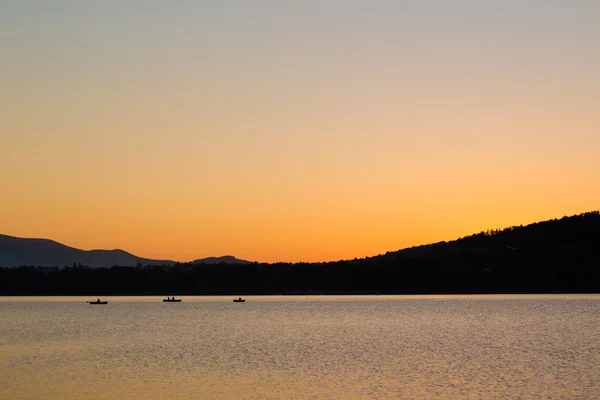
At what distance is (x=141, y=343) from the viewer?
114 meters

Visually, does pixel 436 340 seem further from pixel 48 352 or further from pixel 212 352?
pixel 48 352

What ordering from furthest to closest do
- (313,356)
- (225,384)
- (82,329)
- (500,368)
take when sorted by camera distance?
(82,329)
(313,356)
(500,368)
(225,384)

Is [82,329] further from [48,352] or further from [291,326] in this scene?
[48,352]

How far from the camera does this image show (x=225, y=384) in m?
67.4

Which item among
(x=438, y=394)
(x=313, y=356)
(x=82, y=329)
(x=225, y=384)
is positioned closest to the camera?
(x=438, y=394)

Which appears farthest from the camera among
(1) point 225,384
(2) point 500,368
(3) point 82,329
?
(3) point 82,329

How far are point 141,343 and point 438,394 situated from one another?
62.2m

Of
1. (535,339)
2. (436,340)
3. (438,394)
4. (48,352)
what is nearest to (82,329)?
(48,352)

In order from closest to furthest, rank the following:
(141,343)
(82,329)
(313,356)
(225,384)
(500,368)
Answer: (225,384)
(500,368)
(313,356)
(141,343)
(82,329)

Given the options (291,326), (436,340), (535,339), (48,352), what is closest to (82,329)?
(291,326)

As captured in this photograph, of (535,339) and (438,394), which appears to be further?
(535,339)

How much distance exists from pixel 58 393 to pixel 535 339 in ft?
250

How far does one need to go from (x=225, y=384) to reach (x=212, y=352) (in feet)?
99.7

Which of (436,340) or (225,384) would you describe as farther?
(436,340)
